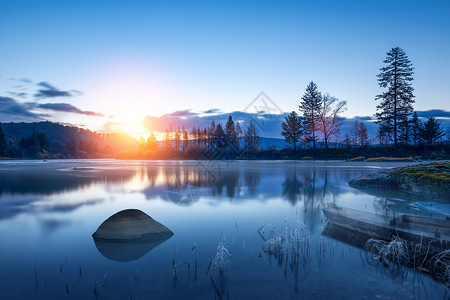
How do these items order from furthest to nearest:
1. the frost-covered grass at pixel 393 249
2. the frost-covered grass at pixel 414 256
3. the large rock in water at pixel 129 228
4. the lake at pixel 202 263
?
the large rock in water at pixel 129 228 < the frost-covered grass at pixel 393 249 < the frost-covered grass at pixel 414 256 < the lake at pixel 202 263

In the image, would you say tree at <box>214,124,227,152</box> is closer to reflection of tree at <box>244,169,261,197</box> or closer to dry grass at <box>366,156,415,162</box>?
dry grass at <box>366,156,415,162</box>

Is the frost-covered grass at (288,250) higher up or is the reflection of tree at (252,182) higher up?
the frost-covered grass at (288,250)

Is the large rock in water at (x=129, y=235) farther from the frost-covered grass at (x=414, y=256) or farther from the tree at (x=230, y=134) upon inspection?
the tree at (x=230, y=134)

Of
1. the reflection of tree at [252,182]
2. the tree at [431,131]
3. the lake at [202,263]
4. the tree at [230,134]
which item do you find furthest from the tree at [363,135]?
the lake at [202,263]

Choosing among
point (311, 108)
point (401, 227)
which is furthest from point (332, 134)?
point (401, 227)

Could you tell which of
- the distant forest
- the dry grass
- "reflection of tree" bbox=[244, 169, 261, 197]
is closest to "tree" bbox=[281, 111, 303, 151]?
the distant forest

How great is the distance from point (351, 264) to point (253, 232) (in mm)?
3693

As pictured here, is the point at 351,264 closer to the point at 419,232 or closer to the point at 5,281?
the point at 419,232

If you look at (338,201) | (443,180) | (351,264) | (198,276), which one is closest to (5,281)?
(198,276)

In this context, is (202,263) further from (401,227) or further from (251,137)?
(251,137)

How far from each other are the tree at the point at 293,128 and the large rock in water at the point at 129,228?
7477 centimetres

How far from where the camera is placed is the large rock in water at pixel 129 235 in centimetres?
771

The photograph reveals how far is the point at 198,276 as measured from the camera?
6.00 meters

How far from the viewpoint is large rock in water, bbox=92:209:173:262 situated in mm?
7715
